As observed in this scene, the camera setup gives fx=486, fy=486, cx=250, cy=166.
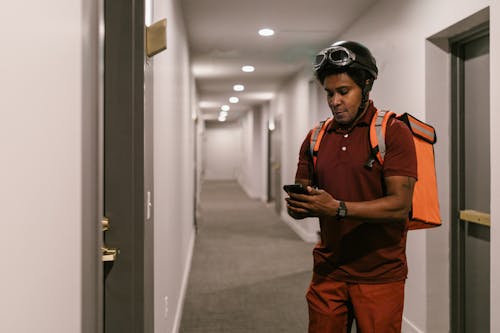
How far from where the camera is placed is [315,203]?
1528 millimetres

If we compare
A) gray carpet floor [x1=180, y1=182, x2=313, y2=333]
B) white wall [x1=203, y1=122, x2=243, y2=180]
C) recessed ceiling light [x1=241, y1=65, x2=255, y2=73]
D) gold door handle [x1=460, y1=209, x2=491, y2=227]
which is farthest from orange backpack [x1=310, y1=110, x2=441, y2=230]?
white wall [x1=203, y1=122, x2=243, y2=180]

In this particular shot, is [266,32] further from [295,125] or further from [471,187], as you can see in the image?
[471,187]

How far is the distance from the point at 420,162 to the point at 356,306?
0.52 m

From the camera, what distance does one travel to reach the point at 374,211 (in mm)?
1491

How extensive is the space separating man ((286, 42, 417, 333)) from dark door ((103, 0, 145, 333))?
545 mm

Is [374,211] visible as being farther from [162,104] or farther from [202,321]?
[202,321]

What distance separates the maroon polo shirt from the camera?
153 centimetres

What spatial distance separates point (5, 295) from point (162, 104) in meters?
1.93

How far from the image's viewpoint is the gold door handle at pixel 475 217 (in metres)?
2.69

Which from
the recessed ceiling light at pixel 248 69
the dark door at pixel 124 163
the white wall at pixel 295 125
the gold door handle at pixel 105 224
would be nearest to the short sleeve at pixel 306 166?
the dark door at pixel 124 163

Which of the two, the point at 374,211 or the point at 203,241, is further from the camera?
the point at 203,241

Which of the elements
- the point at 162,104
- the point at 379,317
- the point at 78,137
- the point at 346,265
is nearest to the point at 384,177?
the point at 346,265

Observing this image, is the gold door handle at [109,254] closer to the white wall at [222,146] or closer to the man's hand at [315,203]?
the man's hand at [315,203]

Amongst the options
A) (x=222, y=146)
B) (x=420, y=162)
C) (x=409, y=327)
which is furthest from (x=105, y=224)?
(x=222, y=146)
